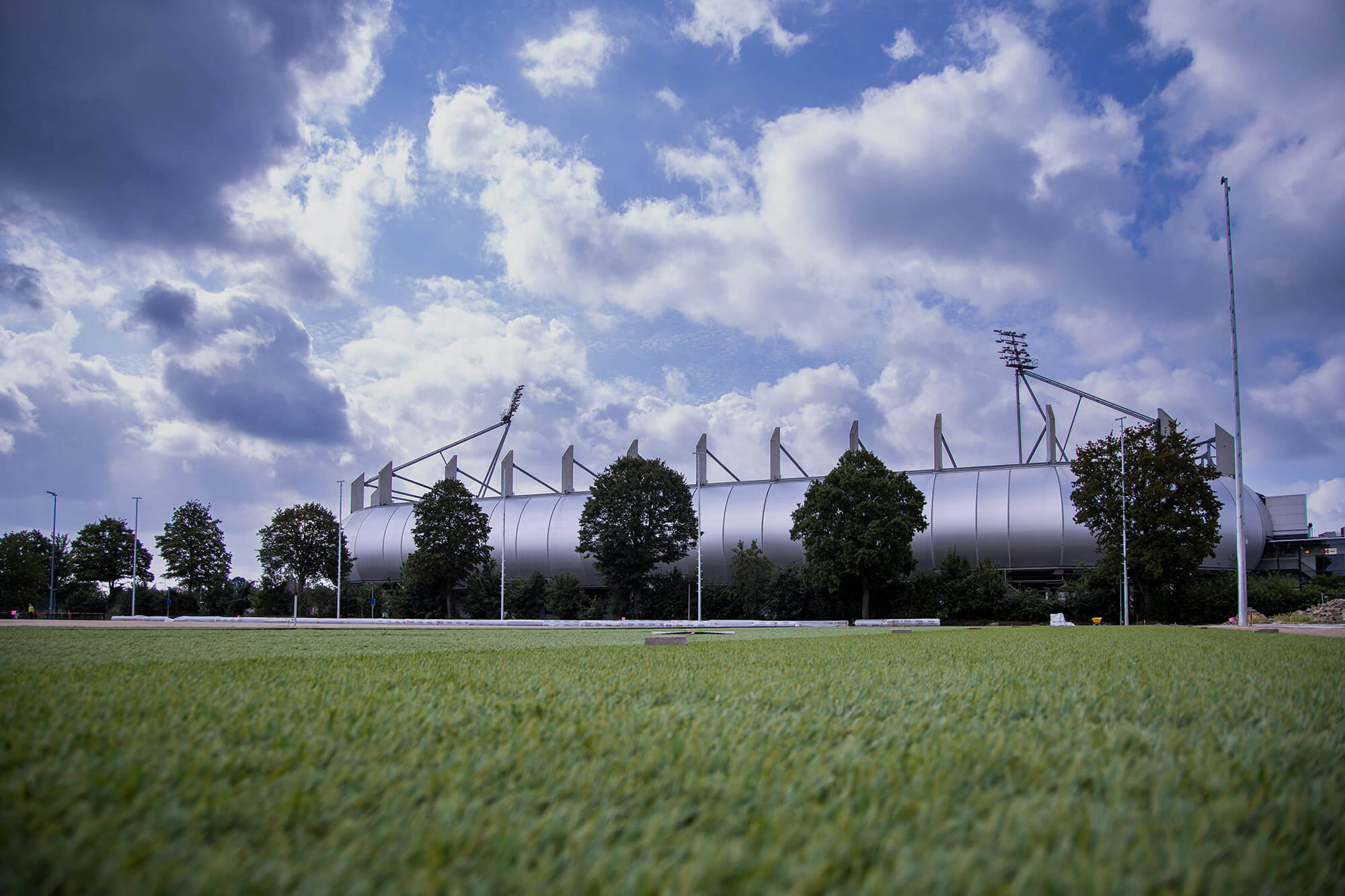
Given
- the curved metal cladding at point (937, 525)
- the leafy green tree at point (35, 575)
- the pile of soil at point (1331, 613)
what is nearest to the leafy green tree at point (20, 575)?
the leafy green tree at point (35, 575)

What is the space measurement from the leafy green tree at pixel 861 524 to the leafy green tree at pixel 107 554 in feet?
194

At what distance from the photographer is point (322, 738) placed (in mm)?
2316

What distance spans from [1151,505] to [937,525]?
1674cm

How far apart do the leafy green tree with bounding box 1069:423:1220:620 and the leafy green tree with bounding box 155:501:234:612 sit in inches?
2617

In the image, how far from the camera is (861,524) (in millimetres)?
46625

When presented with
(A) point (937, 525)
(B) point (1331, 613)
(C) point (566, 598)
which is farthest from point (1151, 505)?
(C) point (566, 598)

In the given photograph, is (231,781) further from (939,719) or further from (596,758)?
(939,719)

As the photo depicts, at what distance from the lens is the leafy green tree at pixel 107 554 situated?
225ft

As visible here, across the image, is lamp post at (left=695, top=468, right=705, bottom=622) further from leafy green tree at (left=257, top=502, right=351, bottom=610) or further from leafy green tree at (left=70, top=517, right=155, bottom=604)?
leafy green tree at (left=70, top=517, right=155, bottom=604)

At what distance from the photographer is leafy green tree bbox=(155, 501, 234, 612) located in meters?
66.2

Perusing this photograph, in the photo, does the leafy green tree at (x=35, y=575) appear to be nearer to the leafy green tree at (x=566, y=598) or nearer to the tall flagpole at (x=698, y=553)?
the leafy green tree at (x=566, y=598)

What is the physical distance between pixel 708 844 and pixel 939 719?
5.73ft

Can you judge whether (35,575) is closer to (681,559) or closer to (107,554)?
(107,554)

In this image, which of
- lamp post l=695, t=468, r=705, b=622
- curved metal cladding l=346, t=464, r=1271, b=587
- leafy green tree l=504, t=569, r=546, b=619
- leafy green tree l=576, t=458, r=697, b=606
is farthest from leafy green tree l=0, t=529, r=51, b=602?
lamp post l=695, t=468, r=705, b=622
